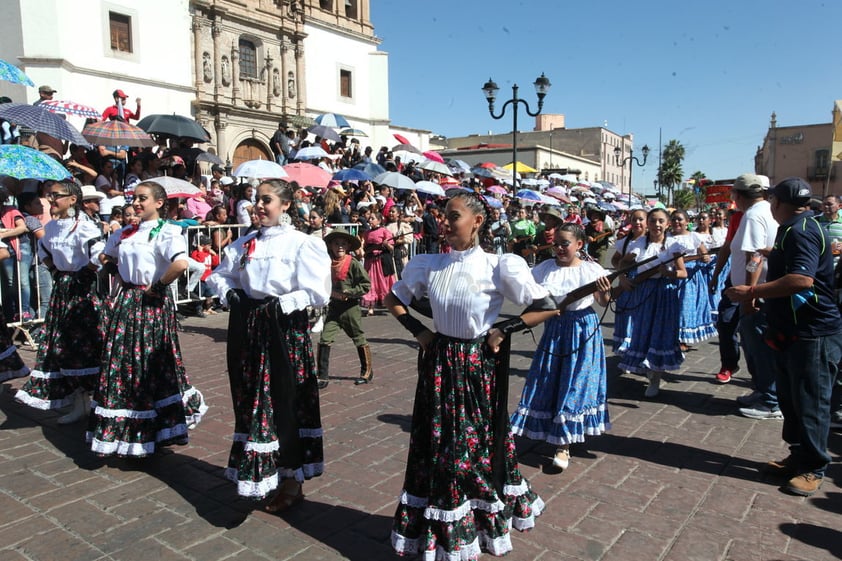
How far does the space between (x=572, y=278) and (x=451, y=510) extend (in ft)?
7.74

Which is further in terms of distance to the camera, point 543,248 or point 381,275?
point 381,275

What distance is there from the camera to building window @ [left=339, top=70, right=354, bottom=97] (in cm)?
3262

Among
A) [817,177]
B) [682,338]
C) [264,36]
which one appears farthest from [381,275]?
[817,177]

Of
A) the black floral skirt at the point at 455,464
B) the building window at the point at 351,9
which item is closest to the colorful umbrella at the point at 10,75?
the black floral skirt at the point at 455,464

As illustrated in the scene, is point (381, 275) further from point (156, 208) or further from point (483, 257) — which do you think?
point (483, 257)

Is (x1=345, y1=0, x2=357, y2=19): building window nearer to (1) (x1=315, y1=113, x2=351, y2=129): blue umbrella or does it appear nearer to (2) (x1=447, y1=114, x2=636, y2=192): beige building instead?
(1) (x1=315, y1=113, x2=351, y2=129): blue umbrella

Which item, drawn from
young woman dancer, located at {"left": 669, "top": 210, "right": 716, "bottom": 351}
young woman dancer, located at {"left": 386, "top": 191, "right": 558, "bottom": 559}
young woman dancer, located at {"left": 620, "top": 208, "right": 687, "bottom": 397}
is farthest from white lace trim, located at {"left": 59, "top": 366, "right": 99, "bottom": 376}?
young woman dancer, located at {"left": 669, "top": 210, "right": 716, "bottom": 351}

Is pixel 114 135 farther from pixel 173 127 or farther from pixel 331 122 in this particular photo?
pixel 331 122

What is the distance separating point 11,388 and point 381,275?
20.3 feet

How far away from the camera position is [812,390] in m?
4.21

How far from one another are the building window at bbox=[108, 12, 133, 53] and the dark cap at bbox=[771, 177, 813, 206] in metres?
23.8

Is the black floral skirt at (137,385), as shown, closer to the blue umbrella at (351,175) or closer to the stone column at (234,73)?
the blue umbrella at (351,175)

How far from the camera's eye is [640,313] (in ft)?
22.0

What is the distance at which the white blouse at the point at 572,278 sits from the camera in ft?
15.9
